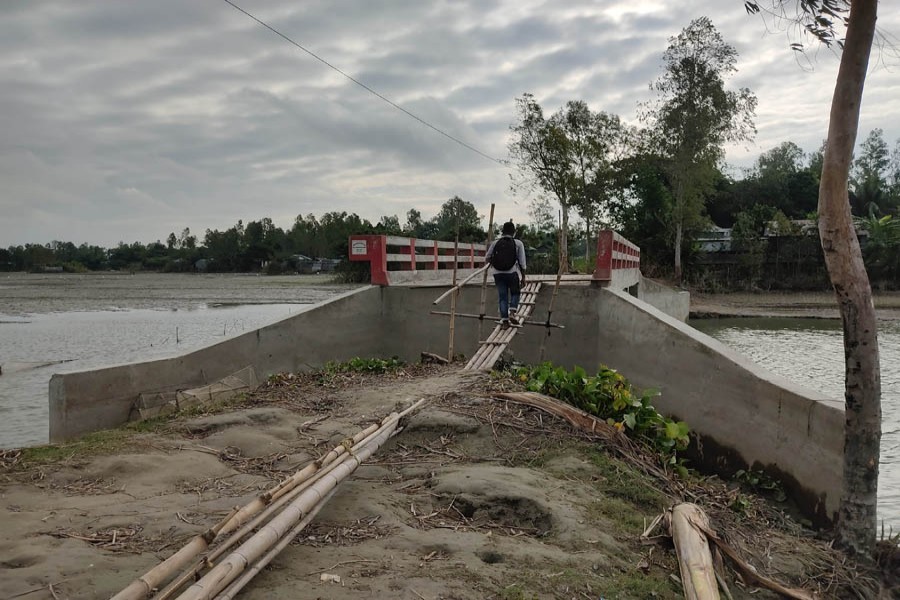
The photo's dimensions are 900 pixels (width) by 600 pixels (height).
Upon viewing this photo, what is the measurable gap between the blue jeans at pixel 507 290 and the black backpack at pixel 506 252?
183mm

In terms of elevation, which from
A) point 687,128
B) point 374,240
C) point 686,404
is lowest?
point 686,404

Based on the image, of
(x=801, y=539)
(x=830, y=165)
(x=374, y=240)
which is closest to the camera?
(x=830, y=165)

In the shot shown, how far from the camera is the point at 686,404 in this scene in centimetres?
736

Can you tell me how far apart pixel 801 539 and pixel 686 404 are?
2551mm

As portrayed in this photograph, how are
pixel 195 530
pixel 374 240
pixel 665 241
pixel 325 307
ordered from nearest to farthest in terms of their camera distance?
pixel 195 530 → pixel 325 307 → pixel 374 240 → pixel 665 241

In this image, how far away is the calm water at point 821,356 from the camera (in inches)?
281

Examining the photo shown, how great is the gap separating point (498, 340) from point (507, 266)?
118 centimetres

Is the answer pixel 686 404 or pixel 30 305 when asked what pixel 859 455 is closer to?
pixel 686 404

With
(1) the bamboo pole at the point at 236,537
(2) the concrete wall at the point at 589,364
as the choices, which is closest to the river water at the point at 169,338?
(2) the concrete wall at the point at 589,364

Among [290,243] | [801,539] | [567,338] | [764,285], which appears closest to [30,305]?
[567,338]

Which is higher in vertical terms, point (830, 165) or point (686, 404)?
point (830, 165)

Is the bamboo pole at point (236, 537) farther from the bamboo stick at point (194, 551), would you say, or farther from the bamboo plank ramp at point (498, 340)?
the bamboo plank ramp at point (498, 340)

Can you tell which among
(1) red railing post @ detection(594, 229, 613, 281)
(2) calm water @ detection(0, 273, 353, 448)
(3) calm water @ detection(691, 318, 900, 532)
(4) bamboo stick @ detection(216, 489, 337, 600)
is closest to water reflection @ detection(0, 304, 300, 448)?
(2) calm water @ detection(0, 273, 353, 448)

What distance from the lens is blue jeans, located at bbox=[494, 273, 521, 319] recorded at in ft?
30.2
